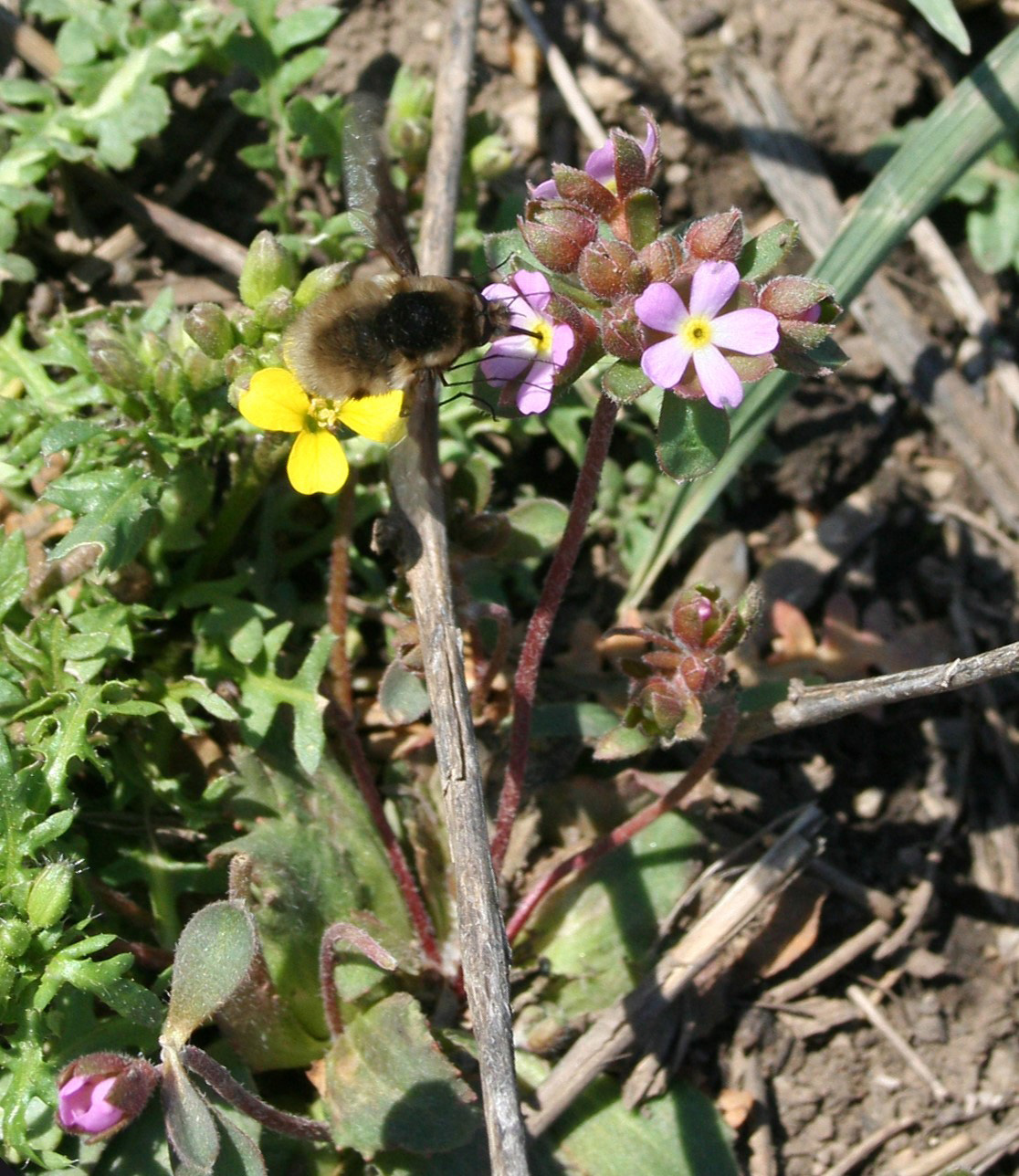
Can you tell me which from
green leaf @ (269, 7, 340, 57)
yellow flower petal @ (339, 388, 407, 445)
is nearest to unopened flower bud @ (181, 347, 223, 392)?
yellow flower petal @ (339, 388, 407, 445)

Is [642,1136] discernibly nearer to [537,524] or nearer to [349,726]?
[349,726]

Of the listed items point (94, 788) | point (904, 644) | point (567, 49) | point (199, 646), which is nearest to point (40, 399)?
point (199, 646)

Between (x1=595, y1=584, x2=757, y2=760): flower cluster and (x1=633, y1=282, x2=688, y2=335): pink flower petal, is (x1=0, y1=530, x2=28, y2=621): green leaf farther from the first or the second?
(x1=633, y1=282, x2=688, y2=335): pink flower petal

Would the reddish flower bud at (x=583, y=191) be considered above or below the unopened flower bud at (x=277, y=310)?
above

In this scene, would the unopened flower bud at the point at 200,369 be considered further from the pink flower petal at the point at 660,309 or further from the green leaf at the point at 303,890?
the pink flower petal at the point at 660,309

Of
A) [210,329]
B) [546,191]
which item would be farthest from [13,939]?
[546,191]

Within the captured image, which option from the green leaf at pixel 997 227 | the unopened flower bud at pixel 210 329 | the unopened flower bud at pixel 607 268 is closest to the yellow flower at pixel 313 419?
the unopened flower bud at pixel 210 329
